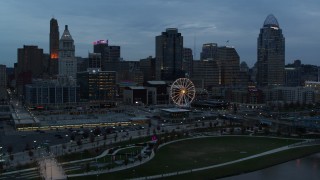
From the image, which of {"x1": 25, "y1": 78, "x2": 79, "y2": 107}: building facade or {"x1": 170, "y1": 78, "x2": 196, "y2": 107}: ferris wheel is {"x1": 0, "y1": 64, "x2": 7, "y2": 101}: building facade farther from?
{"x1": 170, "y1": 78, "x2": 196, "y2": 107}: ferris wheel

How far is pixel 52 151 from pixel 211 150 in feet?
23.1

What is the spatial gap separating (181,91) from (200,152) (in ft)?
54.7

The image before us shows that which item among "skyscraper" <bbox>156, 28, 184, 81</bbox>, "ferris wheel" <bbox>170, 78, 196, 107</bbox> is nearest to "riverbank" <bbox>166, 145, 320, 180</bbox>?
"ferris wheel" <bbox>170, 78, 196, 107</bbox>

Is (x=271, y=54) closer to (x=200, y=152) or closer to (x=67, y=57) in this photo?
(x=67, y=57)

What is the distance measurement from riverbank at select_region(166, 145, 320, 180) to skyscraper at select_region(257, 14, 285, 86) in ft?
154

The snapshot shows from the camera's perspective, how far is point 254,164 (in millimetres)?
17891

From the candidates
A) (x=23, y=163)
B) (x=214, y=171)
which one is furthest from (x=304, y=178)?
(x=23, y=163)

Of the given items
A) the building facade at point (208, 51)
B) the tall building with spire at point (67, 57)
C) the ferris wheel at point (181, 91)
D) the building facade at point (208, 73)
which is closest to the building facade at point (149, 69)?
the building facade at point (208, 73)

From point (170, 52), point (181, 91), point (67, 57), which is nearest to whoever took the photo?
point (181, 91)

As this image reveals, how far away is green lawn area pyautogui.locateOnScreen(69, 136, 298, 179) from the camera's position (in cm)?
1625

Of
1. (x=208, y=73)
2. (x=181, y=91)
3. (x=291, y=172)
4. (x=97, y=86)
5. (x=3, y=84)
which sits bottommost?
(x=291, y=172)

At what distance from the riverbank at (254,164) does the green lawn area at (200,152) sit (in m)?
0.77

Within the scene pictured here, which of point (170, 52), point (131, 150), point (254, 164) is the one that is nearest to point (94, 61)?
point (170, 52)

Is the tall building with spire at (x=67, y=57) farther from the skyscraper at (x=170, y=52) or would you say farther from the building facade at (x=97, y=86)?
the skyscraper at (x=170, y=52)
